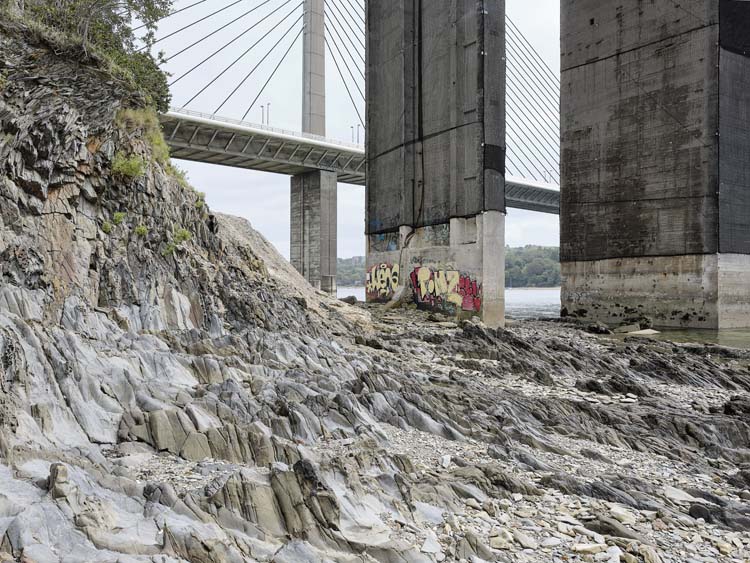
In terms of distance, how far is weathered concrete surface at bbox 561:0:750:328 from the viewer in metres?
32.4

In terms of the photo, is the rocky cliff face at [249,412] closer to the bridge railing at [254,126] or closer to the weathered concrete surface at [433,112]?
the weathered concrete surface at [433,112]

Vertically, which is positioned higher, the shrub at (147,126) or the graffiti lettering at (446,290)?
the shrub at (147,126)

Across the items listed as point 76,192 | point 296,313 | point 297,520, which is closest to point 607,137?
point 296,313

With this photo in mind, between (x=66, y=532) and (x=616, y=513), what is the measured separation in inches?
244

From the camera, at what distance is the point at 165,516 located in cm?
573

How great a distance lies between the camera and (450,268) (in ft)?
104

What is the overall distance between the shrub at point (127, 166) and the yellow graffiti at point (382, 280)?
71.2ft

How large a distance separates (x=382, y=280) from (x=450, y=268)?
6.67 metres

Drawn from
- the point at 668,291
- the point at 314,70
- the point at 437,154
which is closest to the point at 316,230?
the point at 314,70

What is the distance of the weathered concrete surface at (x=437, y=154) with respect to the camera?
30484 mm

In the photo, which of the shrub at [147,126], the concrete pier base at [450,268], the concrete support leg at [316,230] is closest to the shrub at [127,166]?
the shrub at [147,126]

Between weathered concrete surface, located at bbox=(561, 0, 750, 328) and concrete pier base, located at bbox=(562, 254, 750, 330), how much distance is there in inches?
2.8

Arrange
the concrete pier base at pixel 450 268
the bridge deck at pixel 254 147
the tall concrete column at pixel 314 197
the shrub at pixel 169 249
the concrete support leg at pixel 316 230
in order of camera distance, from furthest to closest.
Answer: the tall concrete column at pixel 314 197, the concrete support leg at pixel 316 230, the bridge deck at pixel 254 147, the concrete pier base at pixel 450 268, the shrub at pixel 169 249

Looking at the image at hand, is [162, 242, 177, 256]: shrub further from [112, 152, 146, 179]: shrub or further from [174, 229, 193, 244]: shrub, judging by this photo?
[112, 152, 146, 179]: shrub
